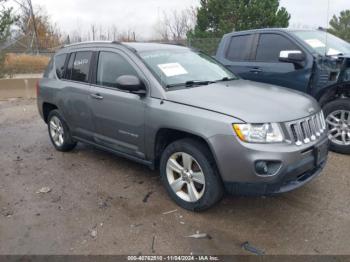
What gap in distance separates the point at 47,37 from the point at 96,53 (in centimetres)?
3599

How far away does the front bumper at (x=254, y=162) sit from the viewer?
9.75ft

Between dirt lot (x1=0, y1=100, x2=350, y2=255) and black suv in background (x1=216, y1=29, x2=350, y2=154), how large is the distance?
649 mm

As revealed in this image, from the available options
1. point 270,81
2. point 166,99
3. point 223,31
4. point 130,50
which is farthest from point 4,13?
point 223,31

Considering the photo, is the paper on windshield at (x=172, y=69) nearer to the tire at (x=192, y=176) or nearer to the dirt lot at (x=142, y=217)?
the tire at (x=192, y=176)

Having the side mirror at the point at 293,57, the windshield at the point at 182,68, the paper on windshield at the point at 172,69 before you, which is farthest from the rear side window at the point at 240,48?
the paper on windshield at the point at 172,69

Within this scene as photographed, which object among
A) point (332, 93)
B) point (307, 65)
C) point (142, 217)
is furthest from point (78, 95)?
point (332, 93)

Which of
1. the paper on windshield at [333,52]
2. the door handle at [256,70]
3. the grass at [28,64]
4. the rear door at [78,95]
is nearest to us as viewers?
the rear door at [78,95]

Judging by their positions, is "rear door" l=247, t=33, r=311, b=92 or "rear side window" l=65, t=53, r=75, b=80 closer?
"rear side window" l=65, t=53, r=75, b=80

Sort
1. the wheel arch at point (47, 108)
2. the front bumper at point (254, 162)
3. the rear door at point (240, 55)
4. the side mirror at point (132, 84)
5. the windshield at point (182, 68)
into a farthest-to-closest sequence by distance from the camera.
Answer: the rear door at point (240, 55), the wheel arch at point (47, 108), the windshield at point (182, 68), the side mirror at point (132, 84), the front bumper at point (254, 162)

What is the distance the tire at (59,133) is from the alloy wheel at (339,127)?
13.3 feet

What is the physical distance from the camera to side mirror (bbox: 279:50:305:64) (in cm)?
518

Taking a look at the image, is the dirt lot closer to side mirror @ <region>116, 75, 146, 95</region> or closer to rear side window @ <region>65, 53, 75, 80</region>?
side mirror @ <region>116, 75, 146, 95</region>

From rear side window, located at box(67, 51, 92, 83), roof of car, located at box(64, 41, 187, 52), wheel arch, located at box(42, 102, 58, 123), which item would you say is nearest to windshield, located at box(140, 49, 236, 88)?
roof of car, located at box(64, 41, 187, 52)

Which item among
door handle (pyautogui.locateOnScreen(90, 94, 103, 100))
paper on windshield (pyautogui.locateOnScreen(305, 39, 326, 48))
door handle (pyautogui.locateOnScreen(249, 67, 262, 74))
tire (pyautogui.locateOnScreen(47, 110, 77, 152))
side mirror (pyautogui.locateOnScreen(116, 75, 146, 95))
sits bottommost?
tire (pyautogui.locateOnScreen(47, 110, 77, 152))
